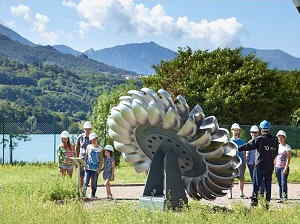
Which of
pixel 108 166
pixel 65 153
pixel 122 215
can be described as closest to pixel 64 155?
pixel 65 153

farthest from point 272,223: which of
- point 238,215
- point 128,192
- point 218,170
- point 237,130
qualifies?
point 128,192

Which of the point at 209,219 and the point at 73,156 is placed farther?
the point at 73,156

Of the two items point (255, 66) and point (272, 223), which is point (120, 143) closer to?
point (272, 223)

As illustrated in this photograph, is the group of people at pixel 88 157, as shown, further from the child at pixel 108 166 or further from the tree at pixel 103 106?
the tree at pixel 103 106

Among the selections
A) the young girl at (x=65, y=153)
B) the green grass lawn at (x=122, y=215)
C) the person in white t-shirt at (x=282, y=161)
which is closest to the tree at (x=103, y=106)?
the young girl at (x=65, y=153)

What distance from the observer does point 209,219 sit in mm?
9141

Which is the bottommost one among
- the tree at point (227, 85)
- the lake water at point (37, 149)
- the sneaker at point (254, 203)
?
the lake water at point (37, 149)

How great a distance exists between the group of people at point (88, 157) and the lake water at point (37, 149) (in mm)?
16349

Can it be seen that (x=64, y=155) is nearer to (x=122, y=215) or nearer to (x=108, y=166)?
(x=108, y=166)

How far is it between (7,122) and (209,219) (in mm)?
24690

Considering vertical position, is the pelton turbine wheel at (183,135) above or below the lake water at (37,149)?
above

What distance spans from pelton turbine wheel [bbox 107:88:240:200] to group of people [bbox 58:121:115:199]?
183cm

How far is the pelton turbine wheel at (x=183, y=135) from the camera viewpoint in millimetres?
11234

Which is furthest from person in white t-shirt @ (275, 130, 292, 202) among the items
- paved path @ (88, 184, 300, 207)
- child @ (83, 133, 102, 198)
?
child @ (83, 133, 102, 198)
